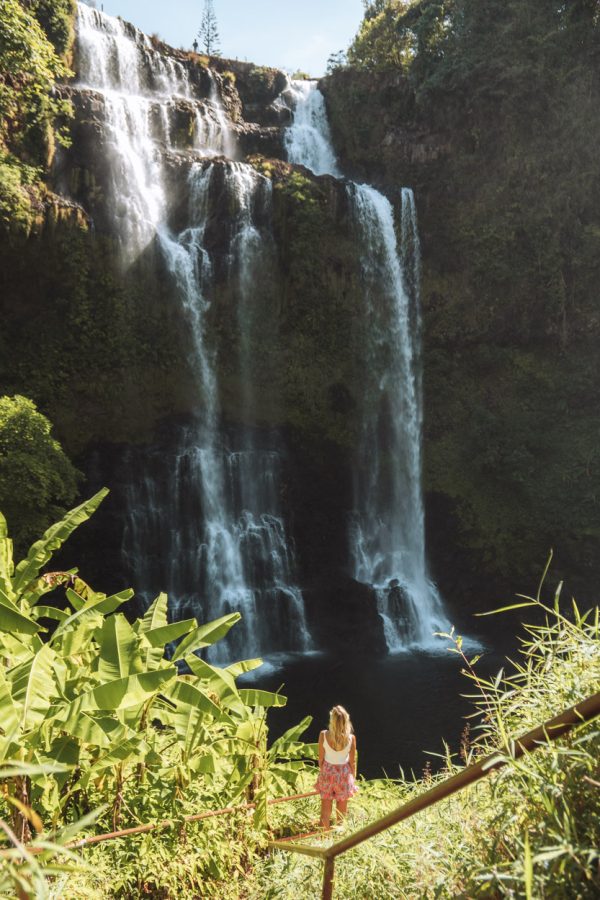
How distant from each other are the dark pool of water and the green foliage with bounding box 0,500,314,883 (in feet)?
24.2

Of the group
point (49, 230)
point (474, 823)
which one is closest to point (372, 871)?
point (474, 823)

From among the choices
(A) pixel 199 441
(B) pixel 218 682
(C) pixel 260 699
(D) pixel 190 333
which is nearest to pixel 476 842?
(B) pixel 218 682

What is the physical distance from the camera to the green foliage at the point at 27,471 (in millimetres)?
11008

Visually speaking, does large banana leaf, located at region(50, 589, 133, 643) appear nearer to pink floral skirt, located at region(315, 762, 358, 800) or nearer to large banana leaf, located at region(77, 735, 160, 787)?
large banana leaf, located at region(77, 735, 160, 787)

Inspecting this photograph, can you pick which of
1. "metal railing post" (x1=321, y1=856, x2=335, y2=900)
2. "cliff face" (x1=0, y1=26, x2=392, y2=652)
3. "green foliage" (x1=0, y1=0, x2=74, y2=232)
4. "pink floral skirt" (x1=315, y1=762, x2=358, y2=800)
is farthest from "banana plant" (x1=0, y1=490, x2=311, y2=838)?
"green foliage" (x1=0, y1=0, x2=74, y2=232)

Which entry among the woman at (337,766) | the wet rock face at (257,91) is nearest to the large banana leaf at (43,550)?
the woman at (337,766)

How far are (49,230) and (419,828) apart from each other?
15806 mm

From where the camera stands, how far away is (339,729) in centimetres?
434

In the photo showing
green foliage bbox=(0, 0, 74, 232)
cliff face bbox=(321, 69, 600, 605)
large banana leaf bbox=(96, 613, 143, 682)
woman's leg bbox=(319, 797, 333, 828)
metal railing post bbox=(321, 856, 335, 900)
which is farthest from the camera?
cliff face bbox=(321, 69, 600, 605)

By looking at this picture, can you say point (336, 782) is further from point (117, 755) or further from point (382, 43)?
point (382, 43)

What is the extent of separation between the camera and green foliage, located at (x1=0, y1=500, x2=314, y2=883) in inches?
102

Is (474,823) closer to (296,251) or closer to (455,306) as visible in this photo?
(296,251)

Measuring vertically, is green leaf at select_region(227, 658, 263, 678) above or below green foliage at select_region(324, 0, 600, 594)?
below

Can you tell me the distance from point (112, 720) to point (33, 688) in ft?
1.28
